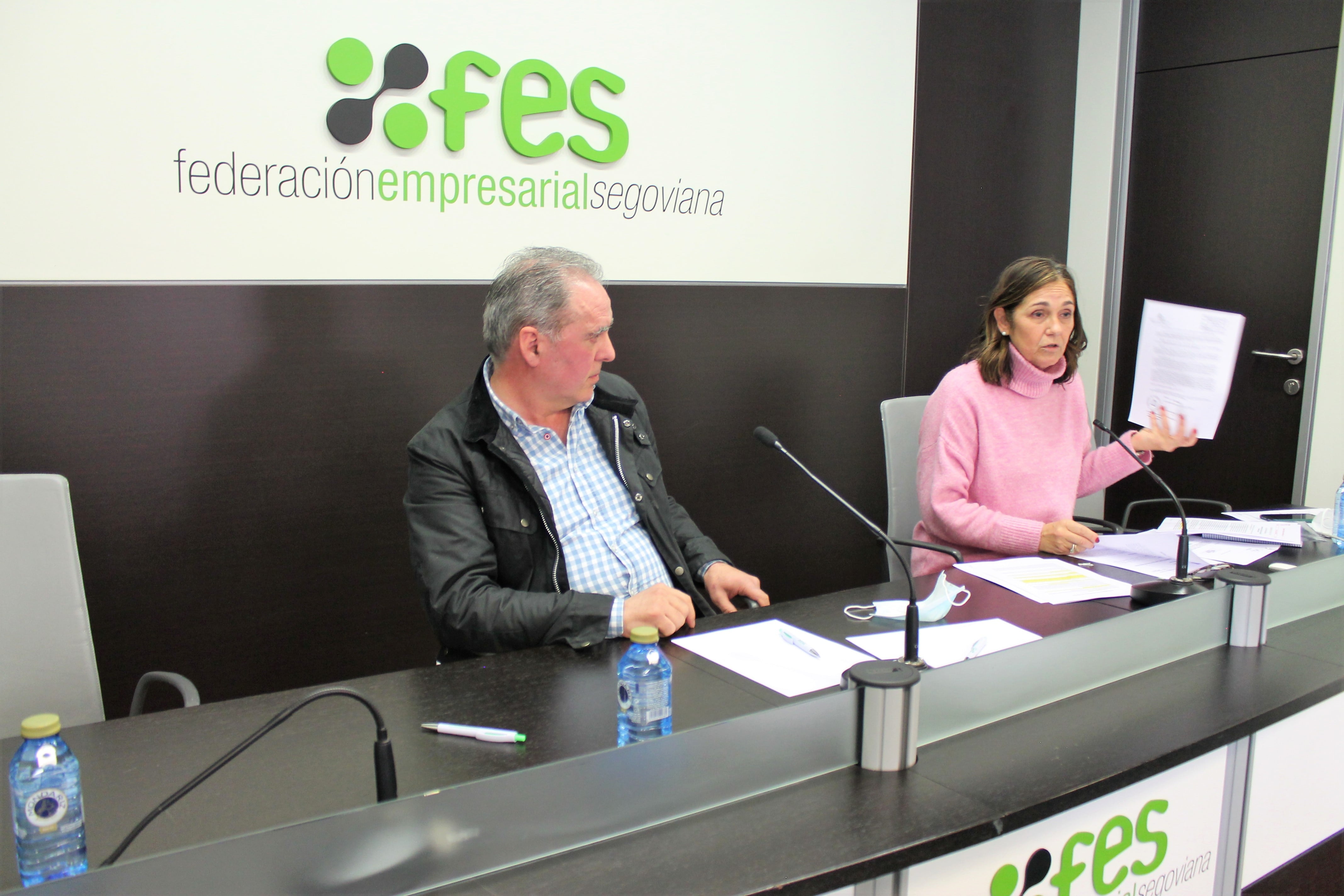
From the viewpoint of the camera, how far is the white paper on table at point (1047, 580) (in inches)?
74.5

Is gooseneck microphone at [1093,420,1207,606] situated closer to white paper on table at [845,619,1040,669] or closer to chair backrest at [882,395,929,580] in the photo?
white paper on table at [845,619,1040,669]

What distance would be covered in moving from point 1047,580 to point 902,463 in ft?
2.30

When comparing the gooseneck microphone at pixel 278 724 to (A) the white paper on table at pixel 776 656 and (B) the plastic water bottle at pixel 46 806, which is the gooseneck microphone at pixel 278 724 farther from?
(A) the white paper on table at pixel 776 656

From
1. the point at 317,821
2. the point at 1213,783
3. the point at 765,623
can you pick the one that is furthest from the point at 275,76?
the point at 1213,783

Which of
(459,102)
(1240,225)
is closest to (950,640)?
(459,102)

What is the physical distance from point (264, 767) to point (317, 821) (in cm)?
Answer: 36

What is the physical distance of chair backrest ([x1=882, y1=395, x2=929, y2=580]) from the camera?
103 inches

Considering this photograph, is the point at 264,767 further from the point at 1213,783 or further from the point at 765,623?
the point at 1213,783

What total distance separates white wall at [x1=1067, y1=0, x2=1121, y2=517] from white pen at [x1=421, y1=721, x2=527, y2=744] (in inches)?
132

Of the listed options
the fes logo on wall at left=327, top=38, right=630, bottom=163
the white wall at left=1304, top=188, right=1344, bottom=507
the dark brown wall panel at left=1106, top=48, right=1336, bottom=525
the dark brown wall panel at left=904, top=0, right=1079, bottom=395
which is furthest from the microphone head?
the white wall at left=1304, top=188, right=1344, bottom=507

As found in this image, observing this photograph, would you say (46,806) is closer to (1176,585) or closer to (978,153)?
(1176,585)

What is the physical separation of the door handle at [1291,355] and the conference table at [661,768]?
7.25 ft

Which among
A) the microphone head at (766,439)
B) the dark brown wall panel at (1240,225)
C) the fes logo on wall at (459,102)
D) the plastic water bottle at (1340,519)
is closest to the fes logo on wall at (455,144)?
the fes logo on wall at (459,102)

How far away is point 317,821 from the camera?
0.89m
